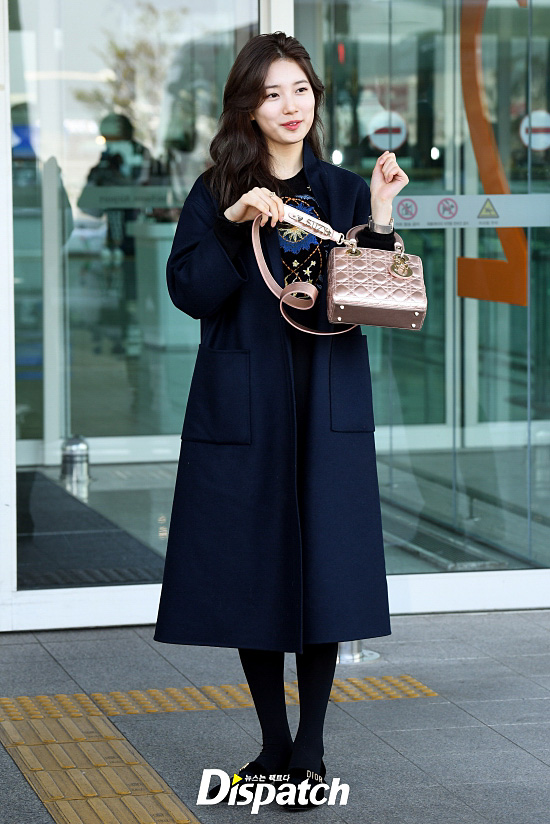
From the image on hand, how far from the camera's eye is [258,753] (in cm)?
373

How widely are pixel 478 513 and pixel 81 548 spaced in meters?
1.64

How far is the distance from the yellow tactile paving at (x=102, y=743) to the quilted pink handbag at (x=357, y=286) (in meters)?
1.25

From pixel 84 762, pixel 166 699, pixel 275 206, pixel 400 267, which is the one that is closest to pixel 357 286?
pixel 400 267

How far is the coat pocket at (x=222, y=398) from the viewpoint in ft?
10.8

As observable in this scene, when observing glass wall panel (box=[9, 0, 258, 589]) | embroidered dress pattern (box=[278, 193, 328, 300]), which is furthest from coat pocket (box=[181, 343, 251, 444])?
glass wall panel (box=[9, 0, 258, 589])

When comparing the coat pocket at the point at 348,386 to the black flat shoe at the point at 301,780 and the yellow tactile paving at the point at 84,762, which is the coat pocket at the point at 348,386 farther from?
the yellow tactile paving at the point at 84,762

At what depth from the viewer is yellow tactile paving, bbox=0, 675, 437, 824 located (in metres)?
3.32

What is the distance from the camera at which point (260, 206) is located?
10.1 ft

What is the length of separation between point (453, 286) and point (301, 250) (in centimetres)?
223

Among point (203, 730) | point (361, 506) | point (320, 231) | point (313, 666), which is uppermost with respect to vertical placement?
point (320, 231)

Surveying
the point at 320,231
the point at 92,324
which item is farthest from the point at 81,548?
the point at 320,231

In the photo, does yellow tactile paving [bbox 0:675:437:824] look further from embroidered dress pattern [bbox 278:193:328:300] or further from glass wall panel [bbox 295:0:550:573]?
embroidered dress pattern [bbox 278:193:328:300]

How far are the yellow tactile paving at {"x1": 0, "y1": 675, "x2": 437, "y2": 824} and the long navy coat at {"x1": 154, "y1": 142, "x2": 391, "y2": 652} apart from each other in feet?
1.42

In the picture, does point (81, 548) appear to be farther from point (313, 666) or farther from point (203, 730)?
point (313, 666)
